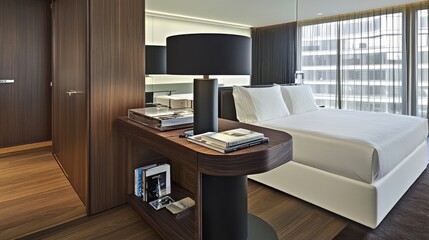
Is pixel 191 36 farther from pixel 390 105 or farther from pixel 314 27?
pixel 314 27

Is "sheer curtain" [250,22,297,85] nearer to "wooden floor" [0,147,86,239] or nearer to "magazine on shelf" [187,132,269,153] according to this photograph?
"wooden floor" [0,147,86,239]

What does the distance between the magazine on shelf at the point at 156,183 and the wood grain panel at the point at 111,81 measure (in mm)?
241

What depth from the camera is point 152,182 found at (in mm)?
2205

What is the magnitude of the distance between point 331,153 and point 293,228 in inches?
26.0

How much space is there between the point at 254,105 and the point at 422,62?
381 cm

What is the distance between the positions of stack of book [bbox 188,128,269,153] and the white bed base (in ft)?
3.32

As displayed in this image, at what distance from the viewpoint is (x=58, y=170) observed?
309 cm

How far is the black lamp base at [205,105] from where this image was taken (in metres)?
1.53

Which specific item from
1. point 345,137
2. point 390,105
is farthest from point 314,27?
point 345,137

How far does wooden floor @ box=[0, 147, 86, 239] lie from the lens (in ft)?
6.58

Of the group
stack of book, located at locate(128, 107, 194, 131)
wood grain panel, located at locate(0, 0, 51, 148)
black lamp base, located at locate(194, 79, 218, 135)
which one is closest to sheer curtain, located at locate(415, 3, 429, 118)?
stack of book, located at locate(128, 107, 194, 131)

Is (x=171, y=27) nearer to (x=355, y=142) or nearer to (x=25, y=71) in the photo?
(x=25, y=71)

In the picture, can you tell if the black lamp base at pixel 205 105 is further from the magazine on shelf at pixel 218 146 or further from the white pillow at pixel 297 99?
the white pillow at pixel 297 99

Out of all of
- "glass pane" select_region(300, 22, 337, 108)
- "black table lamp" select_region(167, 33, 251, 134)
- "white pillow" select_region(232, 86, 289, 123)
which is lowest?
"white pillow" select_region(232, 86, 289, 123)
